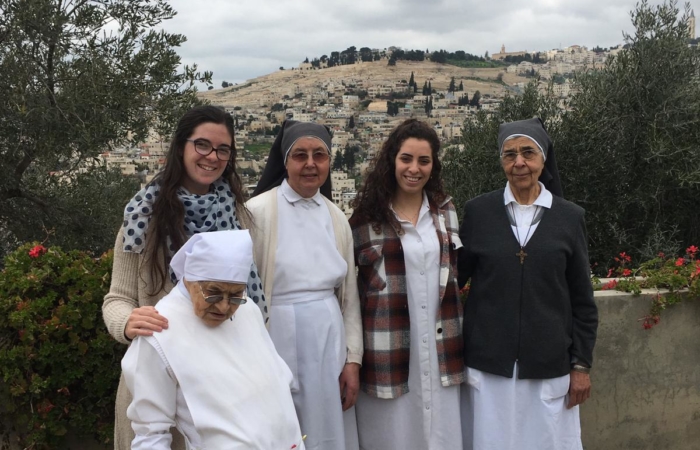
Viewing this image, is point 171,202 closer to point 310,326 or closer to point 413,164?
point 310,326

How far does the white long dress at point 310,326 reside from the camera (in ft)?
8.75

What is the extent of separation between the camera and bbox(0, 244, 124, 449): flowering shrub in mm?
2773

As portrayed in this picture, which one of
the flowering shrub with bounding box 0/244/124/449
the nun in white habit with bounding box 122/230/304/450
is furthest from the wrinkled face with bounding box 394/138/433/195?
the flowering shrub with bounding box 0/244/124/449

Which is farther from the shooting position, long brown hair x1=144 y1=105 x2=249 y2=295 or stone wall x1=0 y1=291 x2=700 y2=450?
stone wall x1=0 y1=291 x2=700 y2=450

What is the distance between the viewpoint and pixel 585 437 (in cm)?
362

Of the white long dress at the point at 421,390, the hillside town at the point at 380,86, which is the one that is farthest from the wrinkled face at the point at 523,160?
the hillside town at the point at 380,86

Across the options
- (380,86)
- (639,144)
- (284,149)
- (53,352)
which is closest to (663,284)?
(284,149)

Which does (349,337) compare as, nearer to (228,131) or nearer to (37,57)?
(228,131)

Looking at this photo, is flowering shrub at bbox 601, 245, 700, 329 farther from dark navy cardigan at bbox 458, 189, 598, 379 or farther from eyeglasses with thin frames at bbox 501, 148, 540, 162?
eyeglasses with thin frames at bbox 501, 148, 540, 162

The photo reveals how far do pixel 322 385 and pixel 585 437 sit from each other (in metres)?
1.78

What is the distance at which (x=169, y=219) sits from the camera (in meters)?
2.30

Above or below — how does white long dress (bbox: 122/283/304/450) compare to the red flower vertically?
below

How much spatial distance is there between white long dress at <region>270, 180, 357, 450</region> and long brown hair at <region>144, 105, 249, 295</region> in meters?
0.47

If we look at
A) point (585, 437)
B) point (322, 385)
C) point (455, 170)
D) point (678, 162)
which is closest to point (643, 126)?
point (678, 162)
